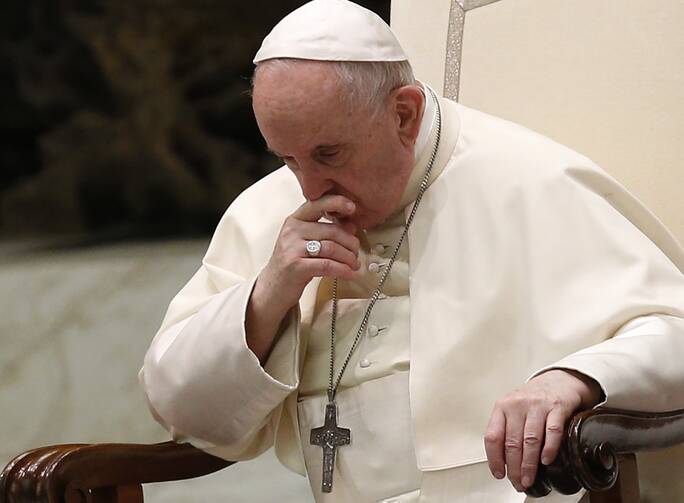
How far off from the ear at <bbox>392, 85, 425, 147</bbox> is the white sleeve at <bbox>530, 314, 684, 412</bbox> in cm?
54

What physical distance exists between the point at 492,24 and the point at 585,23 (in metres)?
0.26

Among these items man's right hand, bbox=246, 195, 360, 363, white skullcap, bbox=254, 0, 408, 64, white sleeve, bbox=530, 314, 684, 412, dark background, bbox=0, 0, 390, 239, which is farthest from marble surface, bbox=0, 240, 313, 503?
white sleeve, bbox=530, 314, 684, 412

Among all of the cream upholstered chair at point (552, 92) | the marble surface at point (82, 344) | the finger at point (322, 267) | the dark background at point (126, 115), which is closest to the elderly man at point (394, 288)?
the finger at point (322, 267)

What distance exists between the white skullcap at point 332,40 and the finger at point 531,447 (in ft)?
2.69

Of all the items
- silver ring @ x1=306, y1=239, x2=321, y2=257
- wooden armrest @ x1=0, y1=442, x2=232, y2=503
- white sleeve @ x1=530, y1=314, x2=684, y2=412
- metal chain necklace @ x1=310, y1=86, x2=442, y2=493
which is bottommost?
wooden armrest @ x1=0, y1=442, x2=232, y2=503

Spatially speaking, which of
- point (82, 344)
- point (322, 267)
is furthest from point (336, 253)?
point (82, 344)

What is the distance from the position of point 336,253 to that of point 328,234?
0.13ft

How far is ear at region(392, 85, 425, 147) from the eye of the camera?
250 cm

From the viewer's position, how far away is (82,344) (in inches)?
227

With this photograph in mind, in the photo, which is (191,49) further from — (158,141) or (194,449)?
(194,449)

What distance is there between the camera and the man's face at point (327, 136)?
7.91 ft

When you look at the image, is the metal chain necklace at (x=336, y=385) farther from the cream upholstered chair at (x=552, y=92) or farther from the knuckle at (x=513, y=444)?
the knuckle at (x=513, y=444)

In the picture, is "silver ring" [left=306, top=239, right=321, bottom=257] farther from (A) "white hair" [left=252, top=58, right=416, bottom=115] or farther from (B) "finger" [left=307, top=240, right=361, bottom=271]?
(A) "white hair" [left=252, top=58, right=416, bottom=115]

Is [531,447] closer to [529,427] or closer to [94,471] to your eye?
[529,427]
